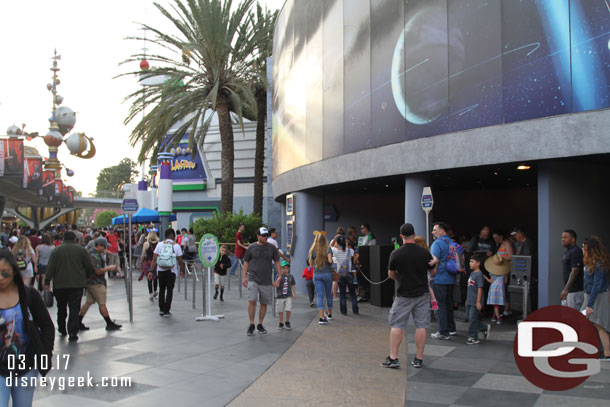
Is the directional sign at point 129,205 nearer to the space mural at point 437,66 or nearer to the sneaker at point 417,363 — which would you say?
the space mural at point 437,66

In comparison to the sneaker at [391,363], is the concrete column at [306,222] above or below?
above

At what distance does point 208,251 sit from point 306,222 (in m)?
5.82

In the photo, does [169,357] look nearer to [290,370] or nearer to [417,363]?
[290,370]

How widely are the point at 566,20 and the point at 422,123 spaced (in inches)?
135

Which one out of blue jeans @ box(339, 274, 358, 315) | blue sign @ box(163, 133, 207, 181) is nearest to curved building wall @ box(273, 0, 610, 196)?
blue jeans @ box(339, 274, 358, 315)

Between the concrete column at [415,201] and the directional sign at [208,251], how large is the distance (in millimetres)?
4222

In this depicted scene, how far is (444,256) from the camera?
938cm

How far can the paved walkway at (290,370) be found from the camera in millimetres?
6129

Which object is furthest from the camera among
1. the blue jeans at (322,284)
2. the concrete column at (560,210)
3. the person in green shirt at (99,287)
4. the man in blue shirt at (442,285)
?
the blue jeans at (322,284)

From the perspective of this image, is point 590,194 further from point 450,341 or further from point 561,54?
point 450,341

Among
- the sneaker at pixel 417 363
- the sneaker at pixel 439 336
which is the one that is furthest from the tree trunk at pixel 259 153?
the sneaker at pixel 417 363

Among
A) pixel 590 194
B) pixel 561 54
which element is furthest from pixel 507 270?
pixel 561 54

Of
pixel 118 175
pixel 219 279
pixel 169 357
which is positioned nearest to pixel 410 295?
pixel 169 357

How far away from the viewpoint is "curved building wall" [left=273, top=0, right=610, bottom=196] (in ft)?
30.7
